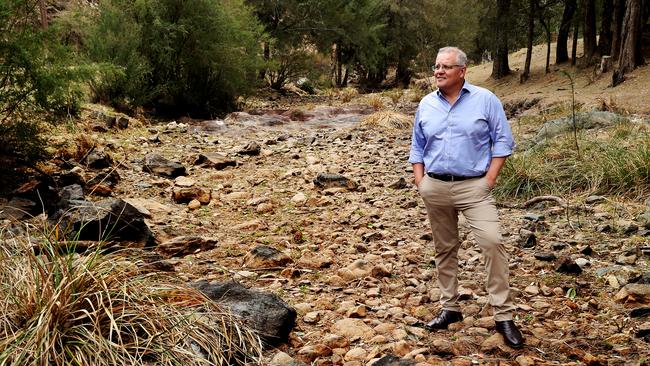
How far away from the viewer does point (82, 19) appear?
14.6 m

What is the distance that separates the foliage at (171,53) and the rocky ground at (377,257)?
14.6 ft

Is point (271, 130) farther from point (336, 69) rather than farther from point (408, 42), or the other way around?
point (336, 69)

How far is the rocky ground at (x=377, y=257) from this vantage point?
3.25 m

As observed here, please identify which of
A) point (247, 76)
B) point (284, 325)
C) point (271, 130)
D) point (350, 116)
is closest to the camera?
point (284, 325)

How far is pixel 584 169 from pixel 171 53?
11.3 m

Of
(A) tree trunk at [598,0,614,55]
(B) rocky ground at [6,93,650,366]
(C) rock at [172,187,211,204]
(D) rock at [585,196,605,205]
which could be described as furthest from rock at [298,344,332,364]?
(A) tree trunk at [598,0,614,55]

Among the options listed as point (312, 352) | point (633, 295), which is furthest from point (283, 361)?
point (633, 295)

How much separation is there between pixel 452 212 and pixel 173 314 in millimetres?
1780

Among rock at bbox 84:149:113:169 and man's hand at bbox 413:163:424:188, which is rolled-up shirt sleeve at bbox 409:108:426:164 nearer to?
man's hand at bbox 413:163:424:188

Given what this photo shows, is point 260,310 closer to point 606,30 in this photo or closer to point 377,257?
point 377,257

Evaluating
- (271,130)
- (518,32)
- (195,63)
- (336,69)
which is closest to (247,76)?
(195,63)

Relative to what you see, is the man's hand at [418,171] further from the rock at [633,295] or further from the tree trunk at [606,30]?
the tree trunk at [606,30]

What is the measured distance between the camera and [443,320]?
354 cm

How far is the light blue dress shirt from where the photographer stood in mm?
3279
